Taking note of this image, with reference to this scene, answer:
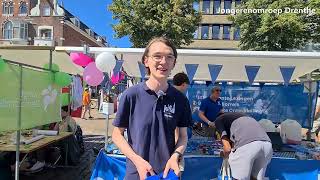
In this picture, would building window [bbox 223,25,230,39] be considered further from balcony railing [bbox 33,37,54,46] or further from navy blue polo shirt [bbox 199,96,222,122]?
navy blue polo shirt [bbox 199,96,222,122]

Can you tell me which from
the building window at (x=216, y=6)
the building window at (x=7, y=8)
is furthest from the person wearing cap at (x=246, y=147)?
the building window at (x=7, y=8)

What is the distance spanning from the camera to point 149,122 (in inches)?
74.6

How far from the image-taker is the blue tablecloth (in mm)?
4762

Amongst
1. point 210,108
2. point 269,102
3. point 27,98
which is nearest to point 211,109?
point 210,108

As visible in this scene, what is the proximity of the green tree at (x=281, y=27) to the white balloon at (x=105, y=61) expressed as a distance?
15608 mm

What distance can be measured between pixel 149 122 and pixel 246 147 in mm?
2218

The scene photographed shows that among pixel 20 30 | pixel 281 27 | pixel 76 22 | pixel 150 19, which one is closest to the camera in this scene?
pixel 281 27

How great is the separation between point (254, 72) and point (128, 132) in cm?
452

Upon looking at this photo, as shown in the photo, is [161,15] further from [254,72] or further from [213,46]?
[213,46]

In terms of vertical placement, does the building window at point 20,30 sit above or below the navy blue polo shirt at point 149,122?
above

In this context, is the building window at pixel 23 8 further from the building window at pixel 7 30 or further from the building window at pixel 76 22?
the building window at pixel 76 22

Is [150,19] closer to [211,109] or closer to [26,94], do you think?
[211,109]

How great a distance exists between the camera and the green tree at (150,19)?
20.3 meters

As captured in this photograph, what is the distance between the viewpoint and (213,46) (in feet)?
132
